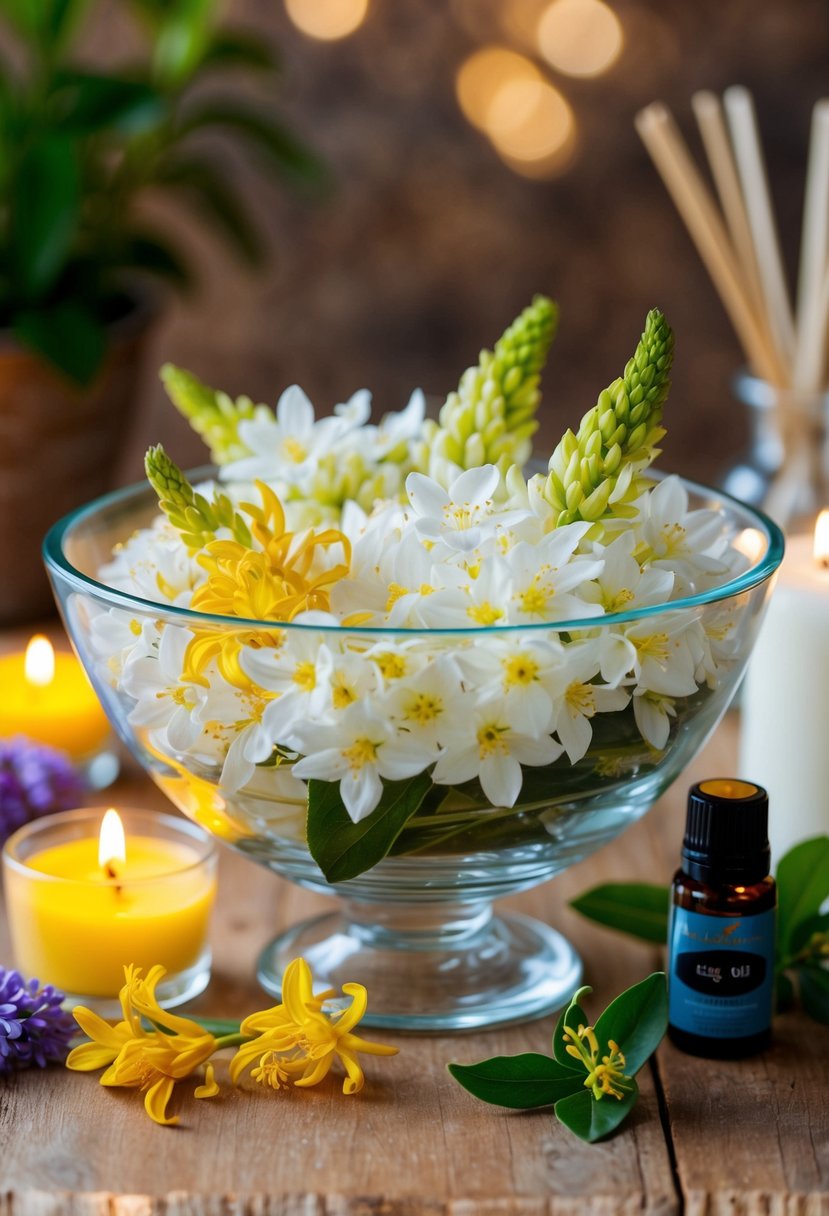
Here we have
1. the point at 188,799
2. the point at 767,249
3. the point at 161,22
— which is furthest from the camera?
the point at 161,22

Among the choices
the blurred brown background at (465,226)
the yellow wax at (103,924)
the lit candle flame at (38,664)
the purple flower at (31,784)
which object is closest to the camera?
the yellow wax at (103,924)

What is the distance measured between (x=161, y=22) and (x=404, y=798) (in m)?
0.93

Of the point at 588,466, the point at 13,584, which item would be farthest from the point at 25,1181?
the point at 13,584

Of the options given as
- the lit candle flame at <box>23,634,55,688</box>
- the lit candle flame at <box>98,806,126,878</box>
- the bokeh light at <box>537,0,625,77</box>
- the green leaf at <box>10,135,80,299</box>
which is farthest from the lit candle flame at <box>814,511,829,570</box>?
the bokeh light at <box>537,0,625,77</box>

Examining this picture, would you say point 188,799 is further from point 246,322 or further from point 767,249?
point 246,322

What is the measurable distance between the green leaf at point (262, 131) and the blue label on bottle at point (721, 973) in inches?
33.4

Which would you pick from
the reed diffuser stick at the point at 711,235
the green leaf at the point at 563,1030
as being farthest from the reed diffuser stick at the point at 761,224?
the green leaf at the point at 563,1030

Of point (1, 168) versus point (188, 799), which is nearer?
point (188, 799)

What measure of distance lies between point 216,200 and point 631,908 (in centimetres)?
80

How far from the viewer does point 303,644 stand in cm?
58

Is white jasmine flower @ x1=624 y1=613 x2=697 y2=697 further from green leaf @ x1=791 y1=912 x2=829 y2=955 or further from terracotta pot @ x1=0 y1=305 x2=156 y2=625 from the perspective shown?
terracotta pot @ x1=0 y1=305 x2=156 y2=625

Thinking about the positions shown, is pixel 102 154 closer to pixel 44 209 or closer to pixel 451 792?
pixel 44 209

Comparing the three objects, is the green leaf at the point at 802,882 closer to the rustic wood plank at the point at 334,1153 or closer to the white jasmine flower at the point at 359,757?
the rustic wood plank at the point at 334,1153

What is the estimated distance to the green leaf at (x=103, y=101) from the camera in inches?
46.5
